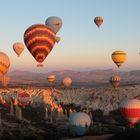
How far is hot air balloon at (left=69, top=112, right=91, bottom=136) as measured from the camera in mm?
50256

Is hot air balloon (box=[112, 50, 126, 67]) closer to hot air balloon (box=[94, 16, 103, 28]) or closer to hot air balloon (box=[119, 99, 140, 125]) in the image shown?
hot air balloon (box=[94, 16, 103, 28])

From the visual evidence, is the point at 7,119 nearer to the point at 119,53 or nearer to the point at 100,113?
the point at 100,113

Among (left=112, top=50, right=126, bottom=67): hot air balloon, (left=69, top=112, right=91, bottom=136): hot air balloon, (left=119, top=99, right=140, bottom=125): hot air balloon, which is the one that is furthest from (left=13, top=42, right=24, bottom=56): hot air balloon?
(left=119, top=99, right=140, bottom=125): hot air balloon

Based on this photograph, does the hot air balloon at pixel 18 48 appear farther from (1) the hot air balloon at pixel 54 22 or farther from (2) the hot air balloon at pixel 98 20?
(2) the hot air balloon at pixel 98 20

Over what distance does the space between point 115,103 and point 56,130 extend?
34.0m

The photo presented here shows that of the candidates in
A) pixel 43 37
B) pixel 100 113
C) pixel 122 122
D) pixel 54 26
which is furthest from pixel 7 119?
pixel 54 26

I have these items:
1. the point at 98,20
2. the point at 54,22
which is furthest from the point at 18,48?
the point at 98,20

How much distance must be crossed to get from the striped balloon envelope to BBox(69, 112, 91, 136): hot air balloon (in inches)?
638

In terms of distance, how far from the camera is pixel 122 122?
220 ft

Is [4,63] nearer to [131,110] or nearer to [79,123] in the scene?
[79,123]

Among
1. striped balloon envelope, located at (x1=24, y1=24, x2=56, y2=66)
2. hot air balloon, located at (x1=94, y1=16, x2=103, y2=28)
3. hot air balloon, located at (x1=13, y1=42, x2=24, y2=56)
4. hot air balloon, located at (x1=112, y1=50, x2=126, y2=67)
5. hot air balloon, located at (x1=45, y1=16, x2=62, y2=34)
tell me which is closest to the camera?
striped balloon envelope, located at (x1=24, y1=24, x2=56, y2=66)

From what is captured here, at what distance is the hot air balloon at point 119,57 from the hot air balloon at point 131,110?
115 feet

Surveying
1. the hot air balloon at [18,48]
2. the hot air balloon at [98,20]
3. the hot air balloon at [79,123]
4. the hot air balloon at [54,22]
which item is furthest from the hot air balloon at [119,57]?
the hot air balloon at [79,123]

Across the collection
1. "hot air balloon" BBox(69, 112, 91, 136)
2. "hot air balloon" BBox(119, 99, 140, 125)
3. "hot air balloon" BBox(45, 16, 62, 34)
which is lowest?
"hot air balloon" BBox(69, 112, 91, 136)
